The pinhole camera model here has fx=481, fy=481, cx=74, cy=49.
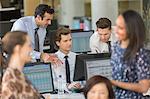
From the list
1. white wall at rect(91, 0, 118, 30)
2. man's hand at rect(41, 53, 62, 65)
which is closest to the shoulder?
man's hand at rect(41, 53, 62, 65)

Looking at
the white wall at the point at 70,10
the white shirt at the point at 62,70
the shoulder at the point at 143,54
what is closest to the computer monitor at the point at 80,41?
the white shirt at the point at 62,70

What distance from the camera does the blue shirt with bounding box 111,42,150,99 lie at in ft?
9.67

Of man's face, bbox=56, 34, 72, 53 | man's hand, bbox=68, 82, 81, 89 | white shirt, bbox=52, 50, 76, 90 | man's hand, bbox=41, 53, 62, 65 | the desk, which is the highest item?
man's face, bbox=56, 34, 72, 53

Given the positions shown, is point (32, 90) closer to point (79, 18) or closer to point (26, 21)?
point (26, 21)

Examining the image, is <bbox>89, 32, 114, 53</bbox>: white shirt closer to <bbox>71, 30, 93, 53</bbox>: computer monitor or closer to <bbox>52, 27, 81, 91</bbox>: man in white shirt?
<bbox>52, 27, 81, 91</bbox>: man in white shirt

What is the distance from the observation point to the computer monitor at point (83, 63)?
13.7 ft

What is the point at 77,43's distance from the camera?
21.9ft

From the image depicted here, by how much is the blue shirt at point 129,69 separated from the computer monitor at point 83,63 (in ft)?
3.53

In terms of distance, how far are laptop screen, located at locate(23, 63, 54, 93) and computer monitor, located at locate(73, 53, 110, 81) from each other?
241 millimetres

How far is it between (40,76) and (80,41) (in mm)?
2495

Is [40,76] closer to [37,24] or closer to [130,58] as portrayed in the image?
[37,24]

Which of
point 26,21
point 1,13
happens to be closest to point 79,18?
point 1,13

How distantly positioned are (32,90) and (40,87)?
1306 millimetres

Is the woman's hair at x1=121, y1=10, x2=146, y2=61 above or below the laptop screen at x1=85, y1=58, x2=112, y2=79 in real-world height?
above
